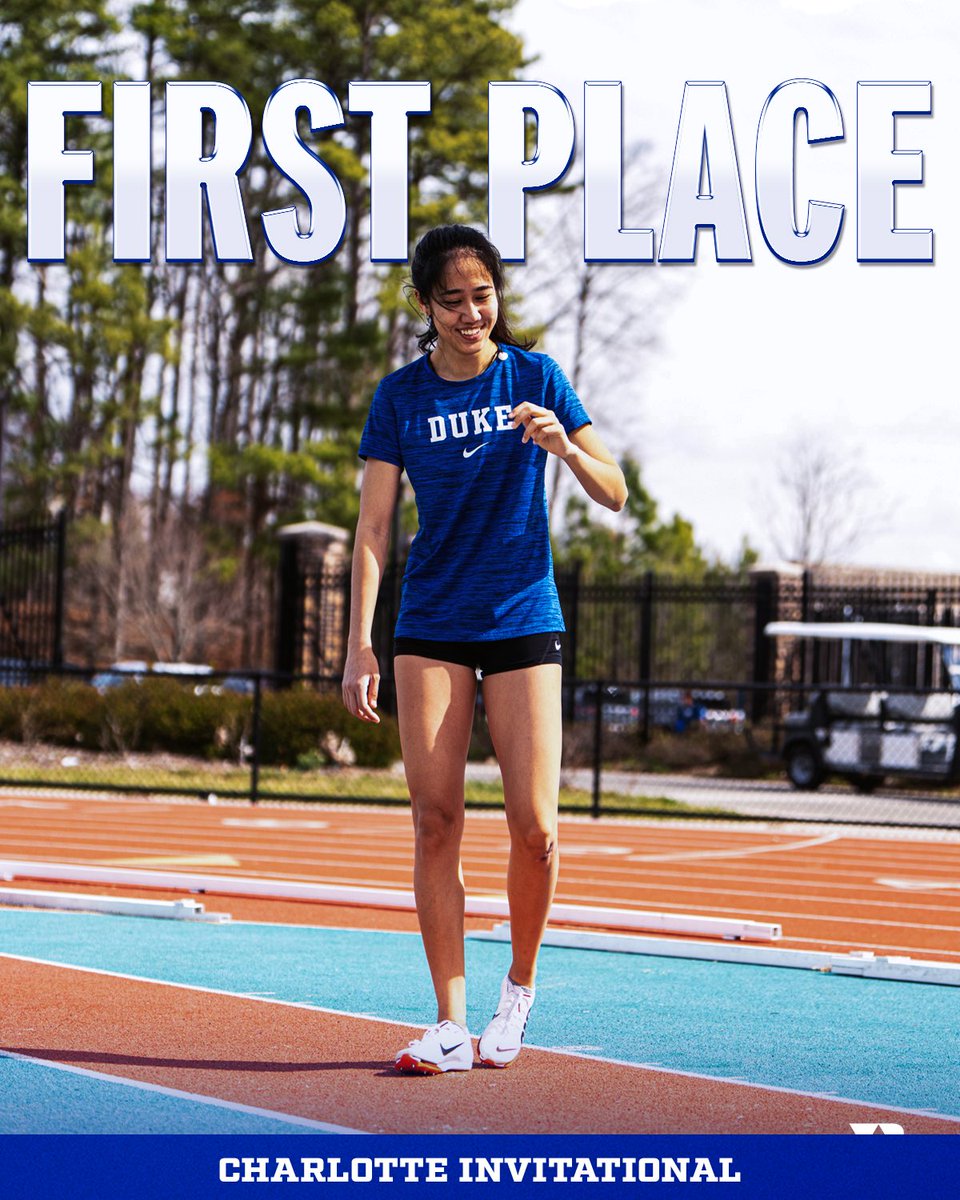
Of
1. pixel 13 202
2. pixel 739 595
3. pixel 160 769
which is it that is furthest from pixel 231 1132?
pixel 13 202

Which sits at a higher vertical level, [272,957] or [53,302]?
[53,302]

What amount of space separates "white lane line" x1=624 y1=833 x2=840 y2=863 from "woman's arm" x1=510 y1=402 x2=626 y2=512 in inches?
329

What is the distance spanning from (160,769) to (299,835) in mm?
7069

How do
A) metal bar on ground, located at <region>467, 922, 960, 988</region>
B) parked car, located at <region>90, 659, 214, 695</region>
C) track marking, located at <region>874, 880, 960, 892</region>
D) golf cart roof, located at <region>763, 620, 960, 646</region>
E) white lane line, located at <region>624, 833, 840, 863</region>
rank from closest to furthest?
metal bar on ground, located at <region>467, 922, 960, 988</region> < track marking, located at <region>874, 880, 960, 892</region> < white lane line, located at <region>624, 833, 840, 863</region> < parked car, located at <region>90, 659, 214, 695</region> < golf cart roof, located at <region>763, 620, 960, 646</region>

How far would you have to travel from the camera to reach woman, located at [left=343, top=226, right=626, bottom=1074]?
482 cm

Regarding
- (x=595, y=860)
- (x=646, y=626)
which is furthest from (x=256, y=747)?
(x=646, y=626)

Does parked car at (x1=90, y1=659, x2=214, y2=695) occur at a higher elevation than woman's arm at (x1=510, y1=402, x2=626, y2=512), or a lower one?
lower

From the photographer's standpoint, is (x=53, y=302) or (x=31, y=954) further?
(x=53, y=302)

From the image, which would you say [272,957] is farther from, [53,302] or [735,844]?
[53,302]

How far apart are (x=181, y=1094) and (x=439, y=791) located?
1.03 m

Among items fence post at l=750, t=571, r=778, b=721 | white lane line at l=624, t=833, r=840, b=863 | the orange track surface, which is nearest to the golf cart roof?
fence post at l=750, t=571, r=778, b=721

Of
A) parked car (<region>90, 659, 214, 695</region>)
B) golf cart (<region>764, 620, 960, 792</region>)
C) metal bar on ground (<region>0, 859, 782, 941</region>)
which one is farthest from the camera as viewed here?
golf cart (<region>764, 620, 960, 792</region>)

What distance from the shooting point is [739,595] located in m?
29.2

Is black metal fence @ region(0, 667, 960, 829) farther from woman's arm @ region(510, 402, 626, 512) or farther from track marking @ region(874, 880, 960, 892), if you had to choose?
woman's arm @ region(510, 402, 626, 512)
